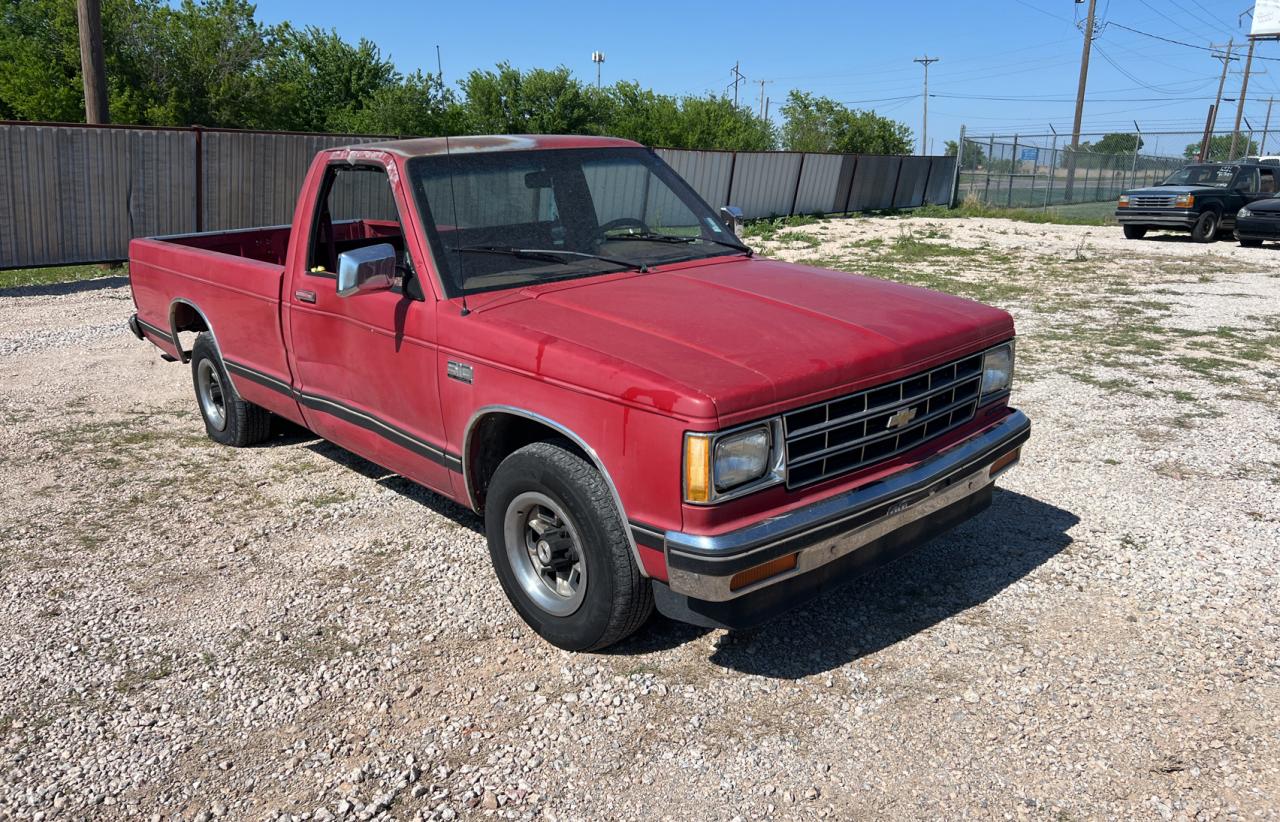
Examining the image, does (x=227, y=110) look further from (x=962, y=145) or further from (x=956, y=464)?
(x=956, y=464)

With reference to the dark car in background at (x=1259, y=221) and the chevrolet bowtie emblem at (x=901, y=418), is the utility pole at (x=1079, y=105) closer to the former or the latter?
the dark car in background at (x=1259, y=221)

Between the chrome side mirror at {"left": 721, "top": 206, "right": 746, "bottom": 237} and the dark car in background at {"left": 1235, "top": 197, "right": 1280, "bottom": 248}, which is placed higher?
the dark car in background at {"left": 1235, "top": 197, "right": 1280, "bottom": 248}

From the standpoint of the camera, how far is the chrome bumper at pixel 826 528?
10.2 feet

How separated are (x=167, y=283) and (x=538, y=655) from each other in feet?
13.1

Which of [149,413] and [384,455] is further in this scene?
[149,413]

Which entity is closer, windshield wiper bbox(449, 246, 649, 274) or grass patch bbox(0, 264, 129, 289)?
windshield wiper bbox(449, 246, 649, 274)

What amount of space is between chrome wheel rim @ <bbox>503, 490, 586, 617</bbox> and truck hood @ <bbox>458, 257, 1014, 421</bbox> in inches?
22.0

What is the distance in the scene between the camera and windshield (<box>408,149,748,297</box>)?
419cm

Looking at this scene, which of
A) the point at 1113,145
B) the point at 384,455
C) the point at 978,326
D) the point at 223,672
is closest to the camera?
the point at 223,672

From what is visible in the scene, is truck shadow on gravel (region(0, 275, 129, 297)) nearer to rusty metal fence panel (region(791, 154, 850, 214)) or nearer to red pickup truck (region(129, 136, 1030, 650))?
red pickup truck (region(129, 136, 1030, 650))

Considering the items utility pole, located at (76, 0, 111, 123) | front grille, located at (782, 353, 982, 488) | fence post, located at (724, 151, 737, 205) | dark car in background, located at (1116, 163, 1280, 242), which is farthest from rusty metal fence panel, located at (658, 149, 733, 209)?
front grille, located at (782, 353, 982, 488)

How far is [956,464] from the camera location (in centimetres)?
382

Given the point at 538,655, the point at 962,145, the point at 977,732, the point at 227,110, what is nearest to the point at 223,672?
the point at 538,655

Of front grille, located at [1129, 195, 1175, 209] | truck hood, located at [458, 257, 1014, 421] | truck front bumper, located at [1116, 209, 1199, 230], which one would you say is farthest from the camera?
front grille, located at [1129, 195, 1175, 209]
